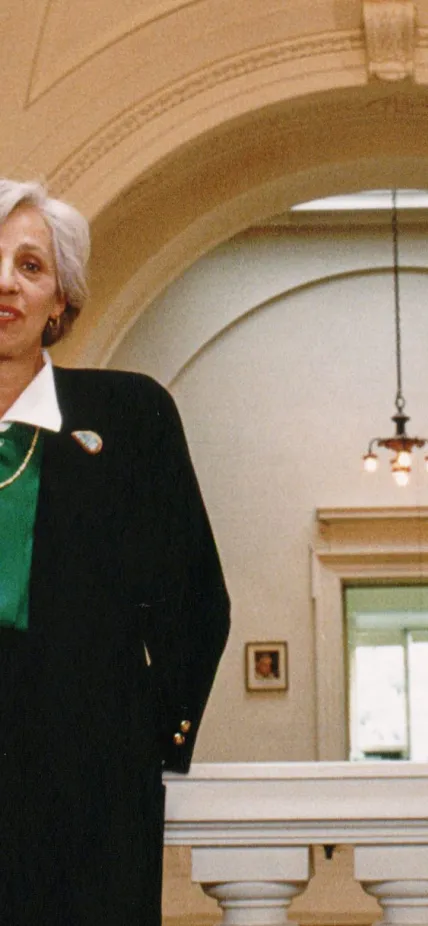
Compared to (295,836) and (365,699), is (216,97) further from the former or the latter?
(365,699)

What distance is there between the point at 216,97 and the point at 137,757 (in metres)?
4.78

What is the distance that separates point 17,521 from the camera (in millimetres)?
1934

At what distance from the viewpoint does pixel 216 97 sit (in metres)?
6.17

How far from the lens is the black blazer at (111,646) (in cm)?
184

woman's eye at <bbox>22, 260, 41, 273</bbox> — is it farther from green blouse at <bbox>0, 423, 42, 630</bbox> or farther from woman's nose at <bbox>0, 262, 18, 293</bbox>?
green blouse at <bbox>0, 423, 42, 630</bbox>

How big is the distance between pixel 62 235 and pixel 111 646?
663 mm

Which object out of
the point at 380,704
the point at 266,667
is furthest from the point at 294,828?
the point at 380,704

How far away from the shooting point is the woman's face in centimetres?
203

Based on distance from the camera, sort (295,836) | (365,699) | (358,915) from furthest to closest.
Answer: (365,699)
(358,915)
(295,836)

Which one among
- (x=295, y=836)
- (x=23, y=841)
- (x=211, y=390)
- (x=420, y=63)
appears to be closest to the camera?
(x=23, y=841)

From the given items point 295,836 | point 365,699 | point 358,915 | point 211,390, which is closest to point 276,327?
point 211,390

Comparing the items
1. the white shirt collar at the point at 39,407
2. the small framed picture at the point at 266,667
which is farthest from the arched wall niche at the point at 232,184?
the white shirt collar at the point at 39,407

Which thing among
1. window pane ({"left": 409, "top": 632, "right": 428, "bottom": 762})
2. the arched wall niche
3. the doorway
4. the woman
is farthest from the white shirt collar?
window pane ({"left": 409, "top": 632, "right": 428, "bottom": 762})

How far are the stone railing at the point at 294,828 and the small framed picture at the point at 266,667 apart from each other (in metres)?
8.83
